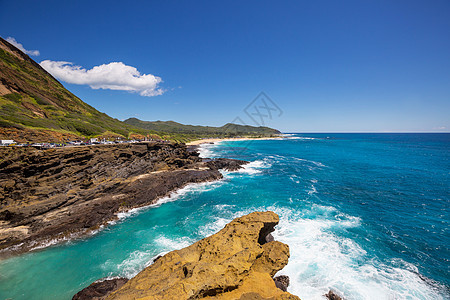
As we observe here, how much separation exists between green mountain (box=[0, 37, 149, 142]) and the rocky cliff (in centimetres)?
4163

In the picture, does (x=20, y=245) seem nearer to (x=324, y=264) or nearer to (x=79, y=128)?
(x=324, y=264)

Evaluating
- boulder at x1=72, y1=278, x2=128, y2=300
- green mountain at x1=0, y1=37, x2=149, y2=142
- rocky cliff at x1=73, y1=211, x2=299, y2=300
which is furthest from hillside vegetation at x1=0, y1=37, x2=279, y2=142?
rocky cliff at x1=73, y1=211, x2=299, y2=300

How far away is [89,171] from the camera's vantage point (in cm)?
2777

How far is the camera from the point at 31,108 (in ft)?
172

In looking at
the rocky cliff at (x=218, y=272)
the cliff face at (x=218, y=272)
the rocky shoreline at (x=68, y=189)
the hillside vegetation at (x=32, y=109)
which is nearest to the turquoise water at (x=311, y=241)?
the rocky shoreline at (x=68, y=189)

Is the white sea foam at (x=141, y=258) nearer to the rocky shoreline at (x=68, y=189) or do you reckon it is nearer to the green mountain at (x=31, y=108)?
the rocky shoreline at (x=68, y=189)

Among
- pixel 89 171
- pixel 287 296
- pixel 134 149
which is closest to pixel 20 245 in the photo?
pixel 89 171

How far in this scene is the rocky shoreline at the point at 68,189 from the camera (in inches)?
727

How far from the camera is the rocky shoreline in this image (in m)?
18.5

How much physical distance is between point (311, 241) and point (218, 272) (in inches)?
539

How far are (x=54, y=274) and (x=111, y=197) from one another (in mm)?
11897

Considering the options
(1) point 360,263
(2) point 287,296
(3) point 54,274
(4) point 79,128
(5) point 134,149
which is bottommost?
(3) point 54,274

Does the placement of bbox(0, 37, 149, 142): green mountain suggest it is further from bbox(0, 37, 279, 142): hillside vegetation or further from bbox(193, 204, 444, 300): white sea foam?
bbox(193, 204, 444, 300): white sea foam

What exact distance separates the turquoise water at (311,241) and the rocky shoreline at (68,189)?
2334 millimetres
